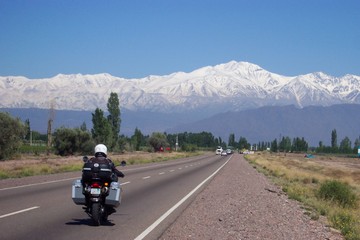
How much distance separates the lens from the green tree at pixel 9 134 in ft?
189

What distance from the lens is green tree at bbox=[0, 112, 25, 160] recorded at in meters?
57.6

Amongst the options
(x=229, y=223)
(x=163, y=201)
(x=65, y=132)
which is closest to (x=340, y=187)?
(x=163, y=201)

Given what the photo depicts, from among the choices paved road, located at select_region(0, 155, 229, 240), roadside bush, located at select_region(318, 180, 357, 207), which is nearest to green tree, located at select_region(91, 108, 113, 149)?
roadside bush, located at select_region(318, 180, 357, 207)

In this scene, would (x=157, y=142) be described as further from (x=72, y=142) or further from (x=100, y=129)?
(x=72, y=142)

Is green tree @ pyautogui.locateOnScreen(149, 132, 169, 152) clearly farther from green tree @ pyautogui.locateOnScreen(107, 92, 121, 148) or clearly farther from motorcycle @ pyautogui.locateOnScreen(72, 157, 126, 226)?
motorcycle @ pyautogui.locateOnScreen(72, 157, 126, 226)

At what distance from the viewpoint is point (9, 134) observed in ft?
190

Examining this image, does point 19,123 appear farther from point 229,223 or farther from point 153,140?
point 153,140

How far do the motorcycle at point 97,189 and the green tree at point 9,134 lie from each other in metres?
47.3

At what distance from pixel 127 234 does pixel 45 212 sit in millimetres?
3807

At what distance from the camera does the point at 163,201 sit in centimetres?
1881

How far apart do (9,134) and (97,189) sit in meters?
48.5

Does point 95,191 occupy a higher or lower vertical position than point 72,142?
lower

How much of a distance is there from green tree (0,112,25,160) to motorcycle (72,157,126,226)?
47334 millimetres

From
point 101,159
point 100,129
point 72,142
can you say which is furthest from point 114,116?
point 101,159
